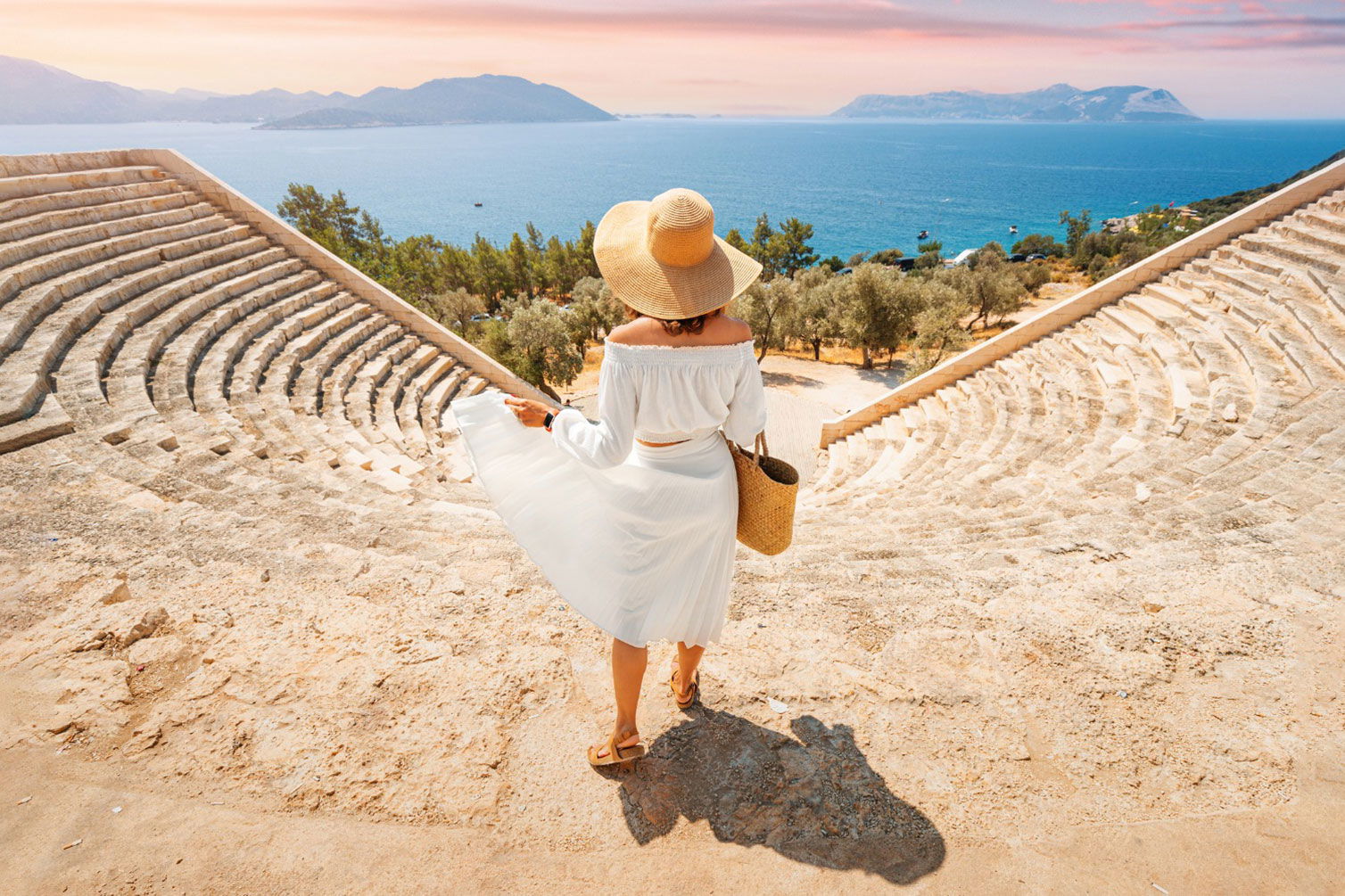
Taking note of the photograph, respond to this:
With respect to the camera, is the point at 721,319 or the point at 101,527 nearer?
the point at 721,319

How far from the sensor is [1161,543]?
4.76m

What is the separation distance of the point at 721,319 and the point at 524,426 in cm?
121

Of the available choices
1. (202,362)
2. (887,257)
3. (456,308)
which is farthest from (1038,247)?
(202,362)

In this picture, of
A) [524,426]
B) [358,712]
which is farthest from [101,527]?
[524,426]

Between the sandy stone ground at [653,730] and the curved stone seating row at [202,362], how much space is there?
1826 mm

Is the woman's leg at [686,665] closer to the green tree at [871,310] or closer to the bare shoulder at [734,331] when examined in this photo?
the bare shoulder at [734,331]

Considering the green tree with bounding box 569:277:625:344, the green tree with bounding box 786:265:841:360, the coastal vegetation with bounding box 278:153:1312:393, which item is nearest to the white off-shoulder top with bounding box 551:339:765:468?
the coastal vegetation with bounding box 278:153:1312:393

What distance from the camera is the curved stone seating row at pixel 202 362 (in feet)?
19.4

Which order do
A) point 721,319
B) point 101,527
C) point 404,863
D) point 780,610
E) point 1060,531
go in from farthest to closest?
point 1060,531 → point 101,527 → point 780,610 → point 721,319 → point 404,863

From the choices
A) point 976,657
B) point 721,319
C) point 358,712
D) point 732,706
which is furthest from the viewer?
point 976,657

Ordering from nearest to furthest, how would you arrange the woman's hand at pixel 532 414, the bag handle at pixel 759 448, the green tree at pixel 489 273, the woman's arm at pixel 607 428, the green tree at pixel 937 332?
the woman's arm at pixel 607 428
the bag handle at pixel 759 448
the woman's hand at pixel 532 414
the green tree at pixel 937 332
the green tree at pixel 489 273

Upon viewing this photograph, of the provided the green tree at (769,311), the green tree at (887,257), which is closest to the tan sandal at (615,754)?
the green tree at (769,311)

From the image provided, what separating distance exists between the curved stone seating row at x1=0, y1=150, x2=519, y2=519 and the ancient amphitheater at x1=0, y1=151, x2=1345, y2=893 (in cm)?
10

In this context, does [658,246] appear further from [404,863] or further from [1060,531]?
[1060,531]
